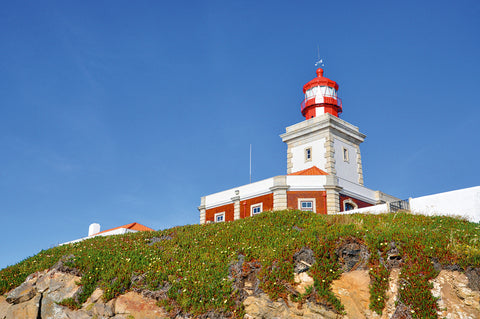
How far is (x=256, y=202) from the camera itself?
A: 99.3 ft

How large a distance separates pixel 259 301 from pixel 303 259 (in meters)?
2.16

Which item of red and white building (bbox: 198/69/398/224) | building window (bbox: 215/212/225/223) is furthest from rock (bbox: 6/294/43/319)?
building window (bbox: 215/212/225/223)

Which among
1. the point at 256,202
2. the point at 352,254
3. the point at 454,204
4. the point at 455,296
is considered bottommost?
the point at 455,296

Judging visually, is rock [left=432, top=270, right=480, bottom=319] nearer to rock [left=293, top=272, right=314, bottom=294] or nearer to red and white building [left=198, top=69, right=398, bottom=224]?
rock [left=293, top=272, right=314, bottom=294]

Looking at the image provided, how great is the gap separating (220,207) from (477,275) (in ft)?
75.8

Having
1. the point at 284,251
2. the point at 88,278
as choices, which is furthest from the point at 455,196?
the point at 88,278

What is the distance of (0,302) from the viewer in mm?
14500

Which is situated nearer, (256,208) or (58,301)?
(58,301)

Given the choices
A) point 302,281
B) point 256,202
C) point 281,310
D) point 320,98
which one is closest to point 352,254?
point 302,281

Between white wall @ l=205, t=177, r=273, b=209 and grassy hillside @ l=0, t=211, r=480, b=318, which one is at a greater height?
white wall @ l=205, t=177, r=273, b=209

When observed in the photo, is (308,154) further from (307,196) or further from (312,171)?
(307,196)

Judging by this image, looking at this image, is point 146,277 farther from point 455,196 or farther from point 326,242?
point 455,196

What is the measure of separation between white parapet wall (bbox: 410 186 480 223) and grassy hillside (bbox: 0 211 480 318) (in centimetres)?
309

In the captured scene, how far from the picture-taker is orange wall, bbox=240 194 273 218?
2938 centimetres
